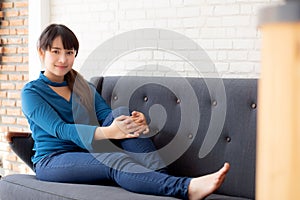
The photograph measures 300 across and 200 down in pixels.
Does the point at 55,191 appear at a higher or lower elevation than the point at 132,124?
lower

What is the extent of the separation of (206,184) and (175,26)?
1.36 meters

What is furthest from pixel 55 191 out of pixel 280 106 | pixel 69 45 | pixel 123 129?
pixel 280 106

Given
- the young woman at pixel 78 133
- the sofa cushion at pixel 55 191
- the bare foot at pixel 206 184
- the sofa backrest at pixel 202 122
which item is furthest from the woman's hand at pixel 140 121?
the bare foot at pixel 206 184

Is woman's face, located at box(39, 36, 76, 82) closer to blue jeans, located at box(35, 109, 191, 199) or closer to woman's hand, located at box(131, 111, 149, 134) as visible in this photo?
blue jeans, located at box(35, 109, 191, 199)

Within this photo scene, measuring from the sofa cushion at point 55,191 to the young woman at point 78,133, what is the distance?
6 centimetres

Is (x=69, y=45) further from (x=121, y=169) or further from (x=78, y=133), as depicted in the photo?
(x=121, y=169)

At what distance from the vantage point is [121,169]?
2232 mm

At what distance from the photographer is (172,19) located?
3.12 m

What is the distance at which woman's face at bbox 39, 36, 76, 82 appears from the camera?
264cm

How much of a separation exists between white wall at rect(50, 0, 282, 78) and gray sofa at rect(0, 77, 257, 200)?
34cm

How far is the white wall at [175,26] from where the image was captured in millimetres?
2807

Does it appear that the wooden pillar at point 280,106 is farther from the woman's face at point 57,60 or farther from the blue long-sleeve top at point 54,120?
the woman's face at point 57,60

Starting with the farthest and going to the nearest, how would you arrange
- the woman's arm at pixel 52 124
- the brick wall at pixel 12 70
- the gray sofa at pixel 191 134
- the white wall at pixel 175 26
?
the brick wall at pixel 12 70, the white wall at pixel 175 26, the woman's arm at pixel 52 124, the gray sofa at pixel 191 134

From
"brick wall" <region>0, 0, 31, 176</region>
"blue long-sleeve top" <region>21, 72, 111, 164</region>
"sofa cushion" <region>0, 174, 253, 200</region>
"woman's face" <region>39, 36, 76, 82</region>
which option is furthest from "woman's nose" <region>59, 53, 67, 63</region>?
"brick wall" <region>0, 0, 31, 176</region>
